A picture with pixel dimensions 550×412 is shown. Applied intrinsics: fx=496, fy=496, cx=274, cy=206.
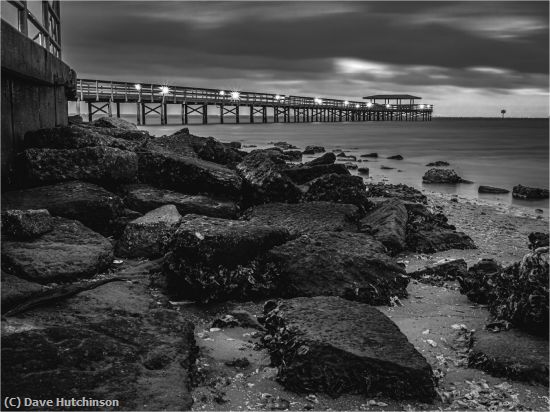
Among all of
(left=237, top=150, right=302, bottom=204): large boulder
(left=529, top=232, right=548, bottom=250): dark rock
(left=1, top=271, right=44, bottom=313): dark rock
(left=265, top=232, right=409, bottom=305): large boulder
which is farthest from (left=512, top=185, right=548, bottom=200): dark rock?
(left=1, top=271, right=44, bottom=313): dark rock

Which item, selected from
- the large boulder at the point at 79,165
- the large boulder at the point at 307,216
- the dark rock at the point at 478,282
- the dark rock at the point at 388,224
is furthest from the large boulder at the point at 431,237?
the large boulder at the point at 79,165

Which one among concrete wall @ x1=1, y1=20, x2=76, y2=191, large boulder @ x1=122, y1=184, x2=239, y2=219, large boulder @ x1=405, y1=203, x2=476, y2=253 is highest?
concrete wall @ x1=1, y1=20, x2=76, y2=191

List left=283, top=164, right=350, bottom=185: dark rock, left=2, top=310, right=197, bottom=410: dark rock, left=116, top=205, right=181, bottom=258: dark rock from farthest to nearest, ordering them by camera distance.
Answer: left=283, top=164, right=350, bottom=185: dark rock
left=116, top=205, right=181, bottom=258: dark rock
left=2, top=310, right=197, bottom=410: dark rock

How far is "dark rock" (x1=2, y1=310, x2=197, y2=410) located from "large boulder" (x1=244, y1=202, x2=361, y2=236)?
99.4 inches

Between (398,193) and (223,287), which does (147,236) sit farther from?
(398,193)

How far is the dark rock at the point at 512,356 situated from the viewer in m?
2.91

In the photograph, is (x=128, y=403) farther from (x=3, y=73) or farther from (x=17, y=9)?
(x=17, y=9)

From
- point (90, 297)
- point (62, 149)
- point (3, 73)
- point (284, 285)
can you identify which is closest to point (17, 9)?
point (3, 73)

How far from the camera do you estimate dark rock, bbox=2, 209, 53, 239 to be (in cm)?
388

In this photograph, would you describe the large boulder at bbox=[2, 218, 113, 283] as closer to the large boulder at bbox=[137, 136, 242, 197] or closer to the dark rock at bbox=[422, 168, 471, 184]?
the large boulder at bbox=[137, 136, 242, 197]

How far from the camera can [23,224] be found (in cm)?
392

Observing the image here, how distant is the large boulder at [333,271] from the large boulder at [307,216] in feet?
2.74

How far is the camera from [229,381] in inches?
111

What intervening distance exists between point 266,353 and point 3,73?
12.3 feet
